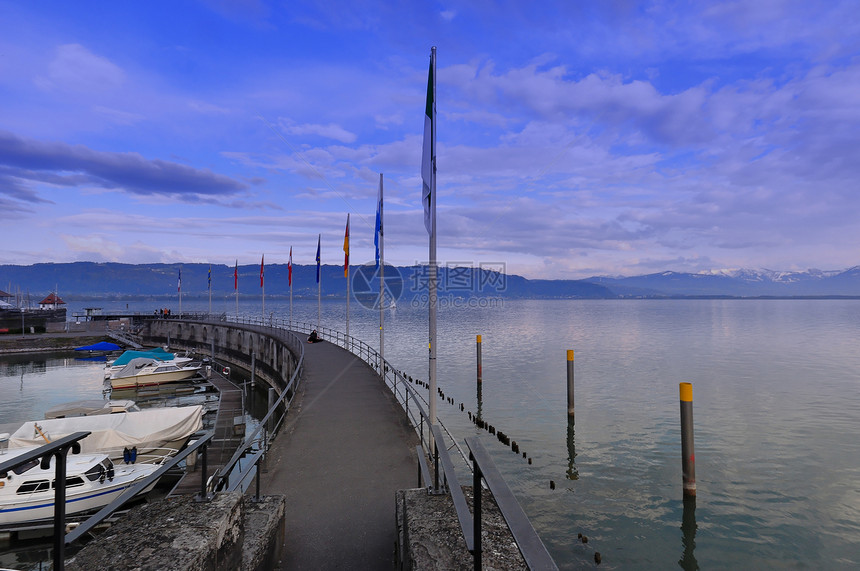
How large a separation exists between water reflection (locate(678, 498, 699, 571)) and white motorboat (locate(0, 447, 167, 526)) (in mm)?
14210

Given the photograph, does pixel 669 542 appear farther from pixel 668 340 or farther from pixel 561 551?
pixel 668 340

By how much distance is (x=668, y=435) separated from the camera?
1991 cm

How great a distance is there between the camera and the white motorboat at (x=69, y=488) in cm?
1323

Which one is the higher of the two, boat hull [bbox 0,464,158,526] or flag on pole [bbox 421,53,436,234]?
flag on pole [bbox 421,53,436,234]

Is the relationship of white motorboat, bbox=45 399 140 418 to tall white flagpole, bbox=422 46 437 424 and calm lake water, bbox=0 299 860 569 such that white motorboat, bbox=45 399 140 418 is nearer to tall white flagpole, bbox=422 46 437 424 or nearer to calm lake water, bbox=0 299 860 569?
calm lake water, bbox=0 299 860 569

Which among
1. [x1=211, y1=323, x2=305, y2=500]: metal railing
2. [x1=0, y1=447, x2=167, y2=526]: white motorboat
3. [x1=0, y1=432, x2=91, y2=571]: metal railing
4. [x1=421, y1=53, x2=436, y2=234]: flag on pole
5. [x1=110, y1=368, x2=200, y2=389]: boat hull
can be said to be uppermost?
[x1=421, y1=53, x2=436, y2=234]: flag on pole

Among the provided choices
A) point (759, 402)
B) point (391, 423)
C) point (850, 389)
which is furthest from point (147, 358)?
point (850, 389)

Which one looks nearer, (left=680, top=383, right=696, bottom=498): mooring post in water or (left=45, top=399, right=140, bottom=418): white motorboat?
(left=680, top=383, right=696, bottom=498): mooring post in water

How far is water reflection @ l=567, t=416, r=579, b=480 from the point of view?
1616 cm

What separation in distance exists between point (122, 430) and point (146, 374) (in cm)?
2014

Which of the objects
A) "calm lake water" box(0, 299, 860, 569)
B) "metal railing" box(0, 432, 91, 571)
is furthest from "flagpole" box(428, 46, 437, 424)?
"metal railing" box(0, 432, 91, 571)

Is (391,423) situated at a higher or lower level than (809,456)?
A: higher

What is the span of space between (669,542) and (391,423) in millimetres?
7886

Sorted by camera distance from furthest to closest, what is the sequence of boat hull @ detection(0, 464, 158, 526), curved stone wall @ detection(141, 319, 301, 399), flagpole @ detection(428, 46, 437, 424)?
curved stone wall @ detection(141, 319, 301, 399)
boat hull @ detection(0, 464, 158, 526)
flagpole @ detection(428, 46, 437, 424)
